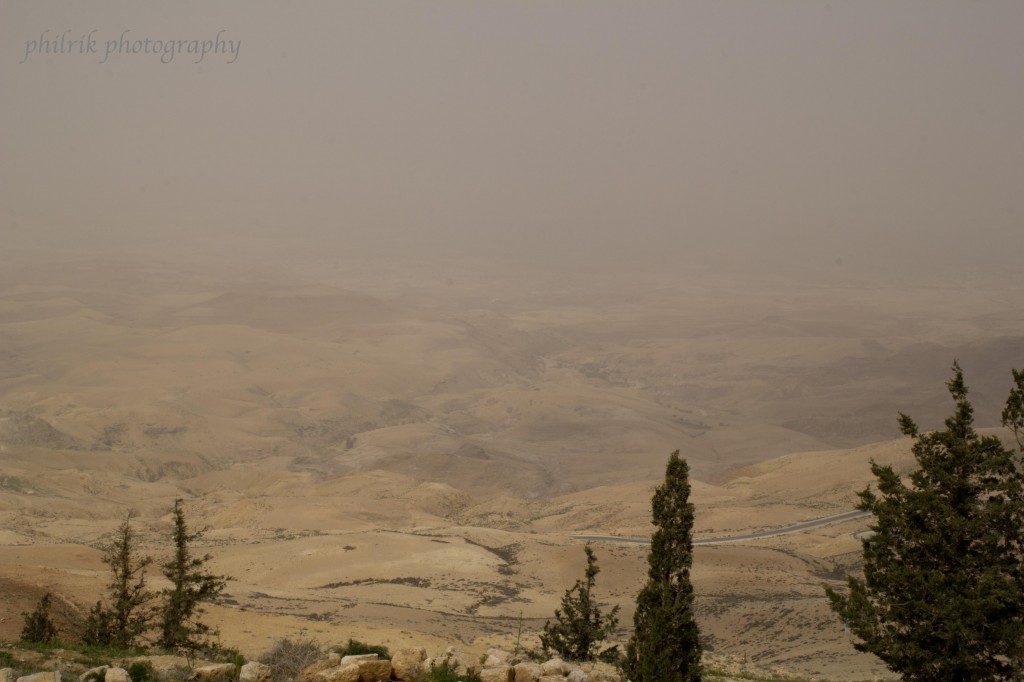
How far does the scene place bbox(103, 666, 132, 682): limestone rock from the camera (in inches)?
411

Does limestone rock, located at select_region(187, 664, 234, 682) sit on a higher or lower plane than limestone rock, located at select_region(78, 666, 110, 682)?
lower

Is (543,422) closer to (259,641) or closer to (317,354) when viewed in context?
(317,354)

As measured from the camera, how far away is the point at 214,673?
11398 mm

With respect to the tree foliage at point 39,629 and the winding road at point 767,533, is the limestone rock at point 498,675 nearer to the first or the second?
the tree foliage at point 39,629

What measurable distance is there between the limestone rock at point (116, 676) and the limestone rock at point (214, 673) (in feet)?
2.90

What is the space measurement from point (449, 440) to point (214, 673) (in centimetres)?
8273

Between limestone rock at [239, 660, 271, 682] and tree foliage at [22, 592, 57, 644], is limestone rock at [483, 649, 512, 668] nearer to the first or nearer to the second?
limestone rock at [239, 660, 271, 682]

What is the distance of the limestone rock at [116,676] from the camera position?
34.3ft

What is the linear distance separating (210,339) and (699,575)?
111 m

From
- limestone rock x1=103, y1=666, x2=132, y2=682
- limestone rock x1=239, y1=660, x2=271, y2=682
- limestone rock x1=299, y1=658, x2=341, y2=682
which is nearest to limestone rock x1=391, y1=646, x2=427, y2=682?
limestone rock x1=299, y1=658, x2=341, y2=682

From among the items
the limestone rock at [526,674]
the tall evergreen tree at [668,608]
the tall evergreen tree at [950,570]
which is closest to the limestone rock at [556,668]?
the limestone rock at [526,674]

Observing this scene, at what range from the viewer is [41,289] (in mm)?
177625

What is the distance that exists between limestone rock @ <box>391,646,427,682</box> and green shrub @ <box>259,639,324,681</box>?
1803 millimetres

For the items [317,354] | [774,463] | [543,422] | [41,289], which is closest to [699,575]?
[774,463]
